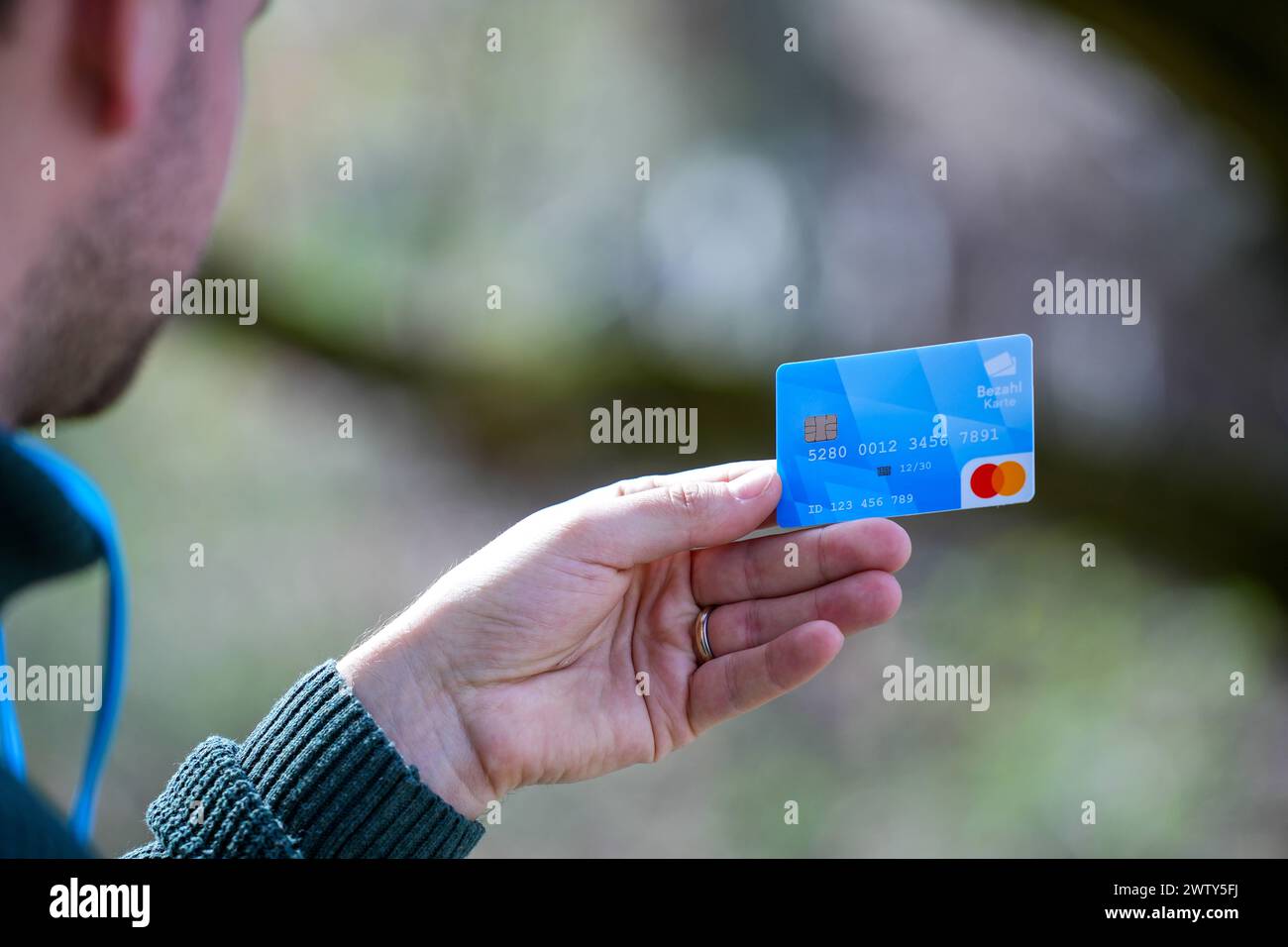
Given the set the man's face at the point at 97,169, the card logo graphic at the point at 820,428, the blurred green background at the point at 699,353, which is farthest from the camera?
the blurred green background at the point at 699,353

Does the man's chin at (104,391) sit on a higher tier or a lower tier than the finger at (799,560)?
higher

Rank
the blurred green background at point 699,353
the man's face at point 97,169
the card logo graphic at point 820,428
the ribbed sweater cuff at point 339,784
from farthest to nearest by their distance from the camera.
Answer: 1. the blurred green background at point 699,353
2. the card logo graphic at point 820,428
3. the ribbed sweater cuff at point 339,784
4. the man's face at point 97,169

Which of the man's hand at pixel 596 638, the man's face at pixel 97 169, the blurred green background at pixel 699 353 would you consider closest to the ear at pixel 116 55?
the man's face at pixel 97 169

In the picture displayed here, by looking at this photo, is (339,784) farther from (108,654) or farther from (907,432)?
(907,432)

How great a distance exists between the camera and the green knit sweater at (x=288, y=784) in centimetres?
58

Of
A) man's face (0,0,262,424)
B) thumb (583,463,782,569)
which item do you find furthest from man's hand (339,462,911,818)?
man's face (0,0,262,424)

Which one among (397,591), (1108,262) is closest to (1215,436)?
(1108,262)

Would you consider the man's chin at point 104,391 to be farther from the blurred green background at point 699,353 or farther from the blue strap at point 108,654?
the blurred green background at point 699,353

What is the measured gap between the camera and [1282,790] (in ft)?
4.86

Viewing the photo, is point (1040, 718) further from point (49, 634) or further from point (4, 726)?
point (49, 634)

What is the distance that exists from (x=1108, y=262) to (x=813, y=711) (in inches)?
30.3

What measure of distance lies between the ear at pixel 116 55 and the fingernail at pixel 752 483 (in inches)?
16.0

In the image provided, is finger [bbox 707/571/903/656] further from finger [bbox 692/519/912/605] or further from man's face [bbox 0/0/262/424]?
man's face [bbox 0/0/262/424]

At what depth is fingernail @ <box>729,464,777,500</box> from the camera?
707mm
